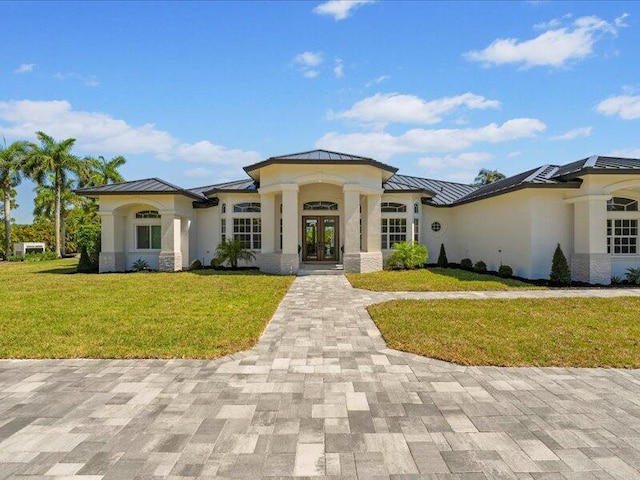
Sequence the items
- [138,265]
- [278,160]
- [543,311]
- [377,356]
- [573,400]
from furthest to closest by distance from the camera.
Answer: [138,265], [278,160], [543,311], [377,356], [573,400]

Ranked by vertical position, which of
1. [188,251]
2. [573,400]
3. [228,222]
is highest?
[228,222]

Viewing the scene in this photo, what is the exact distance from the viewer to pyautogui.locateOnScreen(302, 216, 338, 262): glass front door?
19.8m

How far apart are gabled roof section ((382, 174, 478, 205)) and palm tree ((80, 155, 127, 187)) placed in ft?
86.7

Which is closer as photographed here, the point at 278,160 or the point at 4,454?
the point at 4,454

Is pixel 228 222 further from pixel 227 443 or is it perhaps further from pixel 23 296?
pixel 227 443

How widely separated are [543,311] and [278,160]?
38.2ft

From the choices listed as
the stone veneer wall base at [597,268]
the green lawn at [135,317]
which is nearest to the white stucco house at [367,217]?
the stone veneer wall base at [597,268]

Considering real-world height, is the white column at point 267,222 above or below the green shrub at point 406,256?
above

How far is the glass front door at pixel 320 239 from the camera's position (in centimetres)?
1981

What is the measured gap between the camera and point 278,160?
1600 cm

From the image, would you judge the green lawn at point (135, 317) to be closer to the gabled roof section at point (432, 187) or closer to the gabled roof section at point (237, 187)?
the gabled roof section at point (237, 187)

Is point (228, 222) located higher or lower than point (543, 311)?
higher

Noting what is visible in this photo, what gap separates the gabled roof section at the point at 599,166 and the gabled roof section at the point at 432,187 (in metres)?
6.76

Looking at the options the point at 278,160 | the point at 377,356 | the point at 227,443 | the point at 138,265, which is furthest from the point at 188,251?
the point at 227,443
